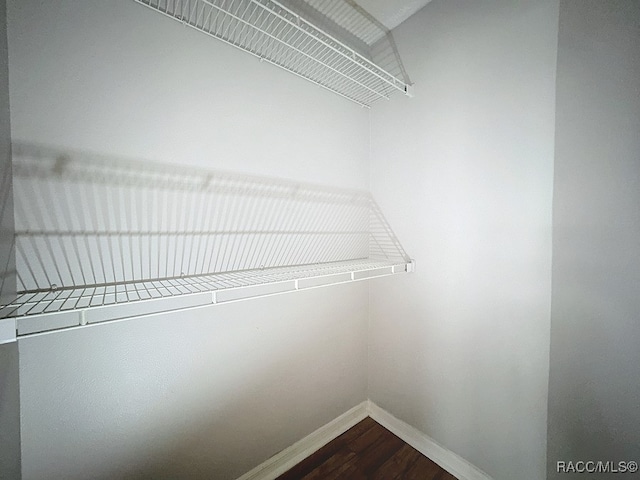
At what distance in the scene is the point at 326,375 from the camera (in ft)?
4.13

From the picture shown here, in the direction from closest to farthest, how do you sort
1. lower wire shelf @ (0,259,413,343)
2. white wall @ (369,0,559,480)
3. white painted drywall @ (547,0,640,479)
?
lower wire shelf @ (0,259,413,343)
white painted drywall @ (547,0,640,479)
white wall @ (369,0,559,480)

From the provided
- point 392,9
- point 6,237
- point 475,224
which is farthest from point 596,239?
point 6,237

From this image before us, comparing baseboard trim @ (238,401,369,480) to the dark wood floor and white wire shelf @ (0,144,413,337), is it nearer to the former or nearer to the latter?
the dark wood floor

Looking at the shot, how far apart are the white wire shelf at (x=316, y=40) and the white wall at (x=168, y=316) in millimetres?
70

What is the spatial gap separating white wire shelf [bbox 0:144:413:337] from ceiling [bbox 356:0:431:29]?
96cm

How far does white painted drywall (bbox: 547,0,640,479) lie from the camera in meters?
0.62

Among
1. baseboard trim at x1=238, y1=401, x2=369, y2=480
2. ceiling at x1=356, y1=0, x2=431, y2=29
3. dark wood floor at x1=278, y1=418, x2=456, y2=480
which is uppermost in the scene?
ceiling at x1=356, y1=0, x2=431, y2=29

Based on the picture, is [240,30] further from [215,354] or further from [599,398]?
[599,398]

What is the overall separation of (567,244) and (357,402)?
4.49 feet

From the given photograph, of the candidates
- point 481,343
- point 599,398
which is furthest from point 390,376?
point 599,398

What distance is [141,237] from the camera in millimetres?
751

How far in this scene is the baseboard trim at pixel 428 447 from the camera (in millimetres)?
1023

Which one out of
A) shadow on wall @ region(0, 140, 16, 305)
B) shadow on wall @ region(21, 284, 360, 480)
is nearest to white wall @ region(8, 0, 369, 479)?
shadow on wall @ region(21, 284, 360, 480)

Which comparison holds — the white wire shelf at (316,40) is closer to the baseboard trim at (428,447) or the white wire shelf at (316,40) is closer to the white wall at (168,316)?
the white wall at (168,316)
